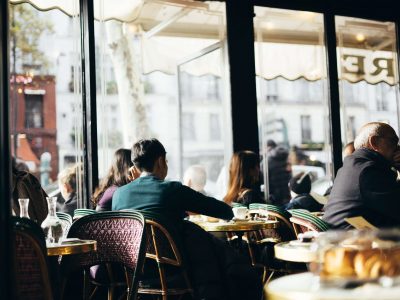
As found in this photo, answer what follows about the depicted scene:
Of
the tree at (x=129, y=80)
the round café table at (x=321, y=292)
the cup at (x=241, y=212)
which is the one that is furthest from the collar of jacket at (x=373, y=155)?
the tree at (x=129, y=80)

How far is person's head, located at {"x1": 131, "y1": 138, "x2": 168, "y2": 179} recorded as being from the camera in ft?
11.8

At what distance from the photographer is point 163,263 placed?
3.32 metres

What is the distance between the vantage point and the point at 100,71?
19.2 ft

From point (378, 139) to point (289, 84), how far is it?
15.5 ft

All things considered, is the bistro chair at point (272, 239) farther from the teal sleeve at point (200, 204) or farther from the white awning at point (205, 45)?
the white awning at point (205, 45)

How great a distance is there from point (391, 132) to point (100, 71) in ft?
10.1

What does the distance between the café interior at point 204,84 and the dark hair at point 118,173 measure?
22.3 inches

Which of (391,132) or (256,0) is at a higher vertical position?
(256,0)

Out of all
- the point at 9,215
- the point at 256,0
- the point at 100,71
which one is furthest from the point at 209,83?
the point at 9,215

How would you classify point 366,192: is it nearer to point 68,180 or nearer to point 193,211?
point 193,211

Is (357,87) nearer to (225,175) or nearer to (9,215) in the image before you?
(225,175)

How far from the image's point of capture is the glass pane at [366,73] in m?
7.46

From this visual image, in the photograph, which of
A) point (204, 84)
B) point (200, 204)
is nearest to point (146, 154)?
point (200, 204)

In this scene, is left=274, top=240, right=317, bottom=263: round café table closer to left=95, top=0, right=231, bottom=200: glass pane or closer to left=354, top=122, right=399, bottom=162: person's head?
left=354, top=122, right=399, bottom=162: person's head
